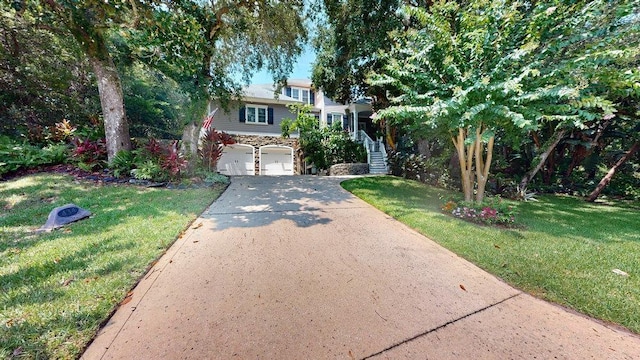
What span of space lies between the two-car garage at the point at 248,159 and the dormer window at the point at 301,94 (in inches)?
222

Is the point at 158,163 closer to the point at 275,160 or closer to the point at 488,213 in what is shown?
the point at 275,160

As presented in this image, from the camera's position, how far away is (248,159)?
14453 millimetres

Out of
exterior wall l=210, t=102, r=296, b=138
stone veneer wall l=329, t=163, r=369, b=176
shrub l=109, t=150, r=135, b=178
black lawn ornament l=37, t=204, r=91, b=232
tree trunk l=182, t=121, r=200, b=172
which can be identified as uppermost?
exterior wall l=210, t=102, r=296, b=138

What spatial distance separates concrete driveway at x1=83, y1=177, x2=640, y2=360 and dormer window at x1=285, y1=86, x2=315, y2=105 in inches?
643

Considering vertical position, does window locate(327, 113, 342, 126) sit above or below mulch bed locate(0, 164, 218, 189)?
above

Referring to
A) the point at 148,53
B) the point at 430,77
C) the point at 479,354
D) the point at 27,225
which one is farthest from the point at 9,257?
A: the point at 430,77

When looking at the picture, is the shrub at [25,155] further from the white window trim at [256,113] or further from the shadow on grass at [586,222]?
the shadow on grass at [586,222]

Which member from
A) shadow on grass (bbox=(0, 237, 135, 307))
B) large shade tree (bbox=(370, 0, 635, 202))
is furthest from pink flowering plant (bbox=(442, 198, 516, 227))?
shadow on grass (bbox=(0, 237, 135, 307))

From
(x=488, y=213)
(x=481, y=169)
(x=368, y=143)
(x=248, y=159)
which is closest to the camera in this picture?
(x=488, y=213)

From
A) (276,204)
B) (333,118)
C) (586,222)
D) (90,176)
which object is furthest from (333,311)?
(333,118)

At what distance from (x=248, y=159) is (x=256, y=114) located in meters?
3.08

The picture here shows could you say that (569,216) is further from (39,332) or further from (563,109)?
(39,332)

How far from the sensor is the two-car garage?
14.2 meters

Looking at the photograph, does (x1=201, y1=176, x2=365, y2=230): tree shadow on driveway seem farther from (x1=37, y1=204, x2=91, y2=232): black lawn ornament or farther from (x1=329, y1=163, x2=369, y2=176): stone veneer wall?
(x1=329, y1=163, x2=369, y2=176): stone veneer wall
